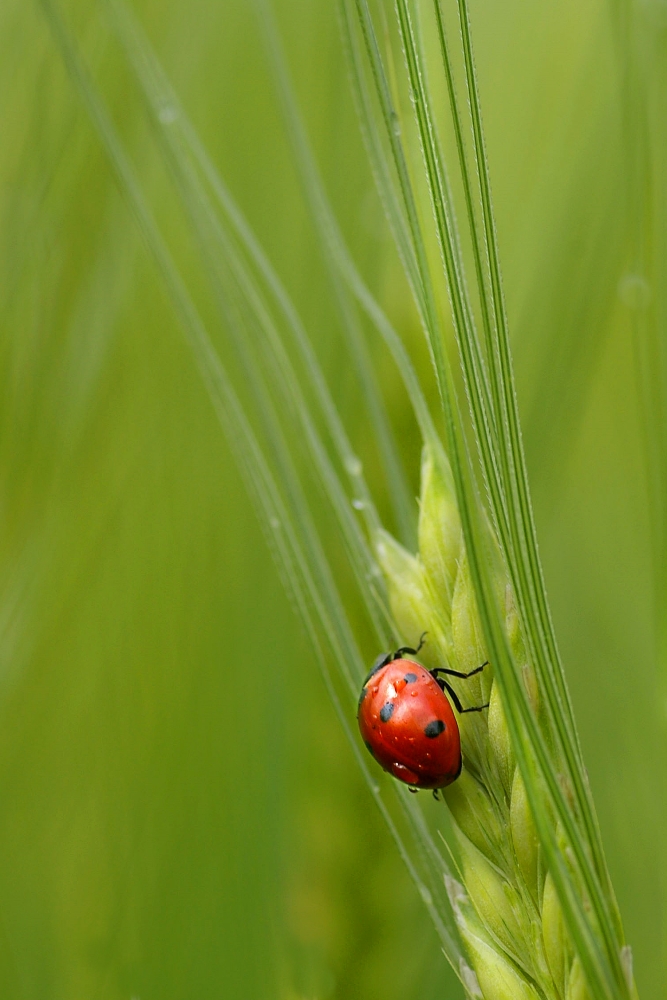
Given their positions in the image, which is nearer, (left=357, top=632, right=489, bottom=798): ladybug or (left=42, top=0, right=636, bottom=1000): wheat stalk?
(left=42, top=0, right=636, bottom=1000): wheat stalk

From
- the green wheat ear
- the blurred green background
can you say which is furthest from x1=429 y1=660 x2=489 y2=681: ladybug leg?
the blurred green background

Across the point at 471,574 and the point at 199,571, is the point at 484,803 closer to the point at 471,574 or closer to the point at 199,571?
the point at 471,574

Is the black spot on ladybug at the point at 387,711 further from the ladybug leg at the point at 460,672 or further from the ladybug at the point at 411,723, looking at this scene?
the ladybug leg at the point at 460,672

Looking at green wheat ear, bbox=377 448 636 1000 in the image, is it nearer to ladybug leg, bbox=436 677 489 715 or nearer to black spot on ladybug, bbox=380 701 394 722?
ladybug leg, bbox=436 677 489 715

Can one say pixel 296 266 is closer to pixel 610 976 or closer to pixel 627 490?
pixel 627 490

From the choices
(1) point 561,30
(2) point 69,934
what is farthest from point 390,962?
(1) point 561,30

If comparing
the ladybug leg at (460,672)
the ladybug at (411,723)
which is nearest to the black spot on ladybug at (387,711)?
the ladybug at (411,723)
